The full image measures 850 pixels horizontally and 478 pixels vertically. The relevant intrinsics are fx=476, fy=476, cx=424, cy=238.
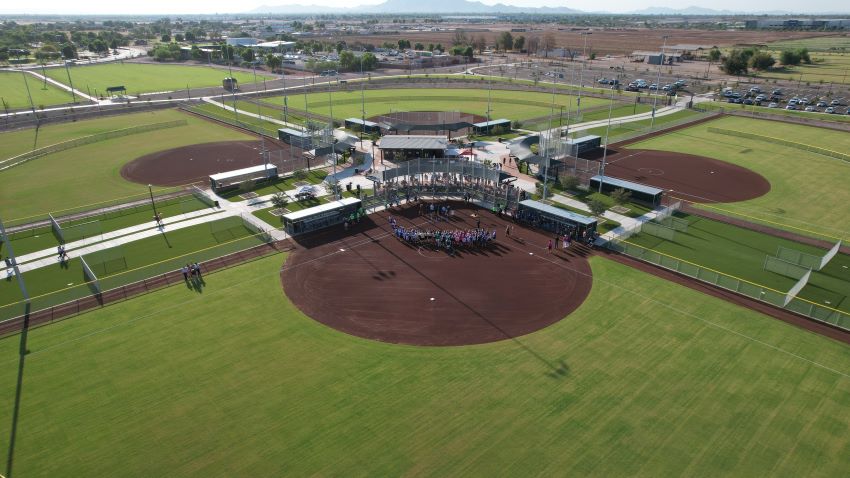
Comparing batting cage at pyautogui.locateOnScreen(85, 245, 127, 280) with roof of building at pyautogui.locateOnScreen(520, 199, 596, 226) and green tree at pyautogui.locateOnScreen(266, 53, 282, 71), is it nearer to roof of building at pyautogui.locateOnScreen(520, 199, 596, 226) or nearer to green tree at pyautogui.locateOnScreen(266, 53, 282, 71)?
roof of building at pyautogui.locateOnScreen(520, 199, 596, 226)

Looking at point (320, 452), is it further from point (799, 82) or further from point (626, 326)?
point (799, 82)

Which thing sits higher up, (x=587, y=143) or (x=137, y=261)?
(x=587, y=143)

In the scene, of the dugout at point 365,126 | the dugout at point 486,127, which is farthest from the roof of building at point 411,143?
the dugout at point 486,127

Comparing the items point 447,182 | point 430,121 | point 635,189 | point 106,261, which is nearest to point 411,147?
point 447,182

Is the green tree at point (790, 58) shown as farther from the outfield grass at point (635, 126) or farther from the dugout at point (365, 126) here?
the dugout at point (365, 126)

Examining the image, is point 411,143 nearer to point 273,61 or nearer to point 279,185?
point 279,185
